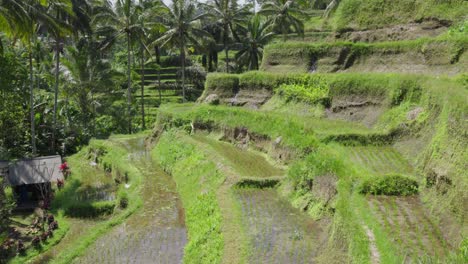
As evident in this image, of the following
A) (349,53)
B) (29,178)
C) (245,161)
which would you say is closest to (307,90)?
(349,53)

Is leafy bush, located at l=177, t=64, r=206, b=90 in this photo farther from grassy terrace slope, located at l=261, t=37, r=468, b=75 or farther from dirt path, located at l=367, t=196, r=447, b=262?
dirt path, located at l=367, t=196, r=447, b=262

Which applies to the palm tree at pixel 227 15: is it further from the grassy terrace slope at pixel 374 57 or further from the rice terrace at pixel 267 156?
the grassy terrace slope at pixel 374 57

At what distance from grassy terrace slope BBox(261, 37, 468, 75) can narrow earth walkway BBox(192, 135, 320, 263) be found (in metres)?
5.80

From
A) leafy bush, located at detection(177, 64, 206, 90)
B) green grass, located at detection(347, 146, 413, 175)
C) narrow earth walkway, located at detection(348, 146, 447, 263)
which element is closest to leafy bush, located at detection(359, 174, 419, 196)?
narrow earth walkway, located at detection(348, 146, 447, 263)

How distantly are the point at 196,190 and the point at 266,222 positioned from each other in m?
4.40

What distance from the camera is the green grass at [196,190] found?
9695 millimetres

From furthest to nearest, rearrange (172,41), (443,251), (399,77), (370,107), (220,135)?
(172,41), (220,135), (370,107), (399,77), (443,251)

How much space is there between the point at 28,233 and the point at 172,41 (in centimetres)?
1841

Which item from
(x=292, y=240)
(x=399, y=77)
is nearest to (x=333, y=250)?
(x=292, y=240)

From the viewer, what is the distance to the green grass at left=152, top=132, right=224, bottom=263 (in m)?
9.70

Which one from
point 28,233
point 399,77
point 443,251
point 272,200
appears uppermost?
point 399,77

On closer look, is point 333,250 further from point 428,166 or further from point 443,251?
point 428,166

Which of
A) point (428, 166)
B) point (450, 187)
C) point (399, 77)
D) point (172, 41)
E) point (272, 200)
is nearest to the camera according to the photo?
point (450, 187)

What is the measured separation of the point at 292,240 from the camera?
9180mm
